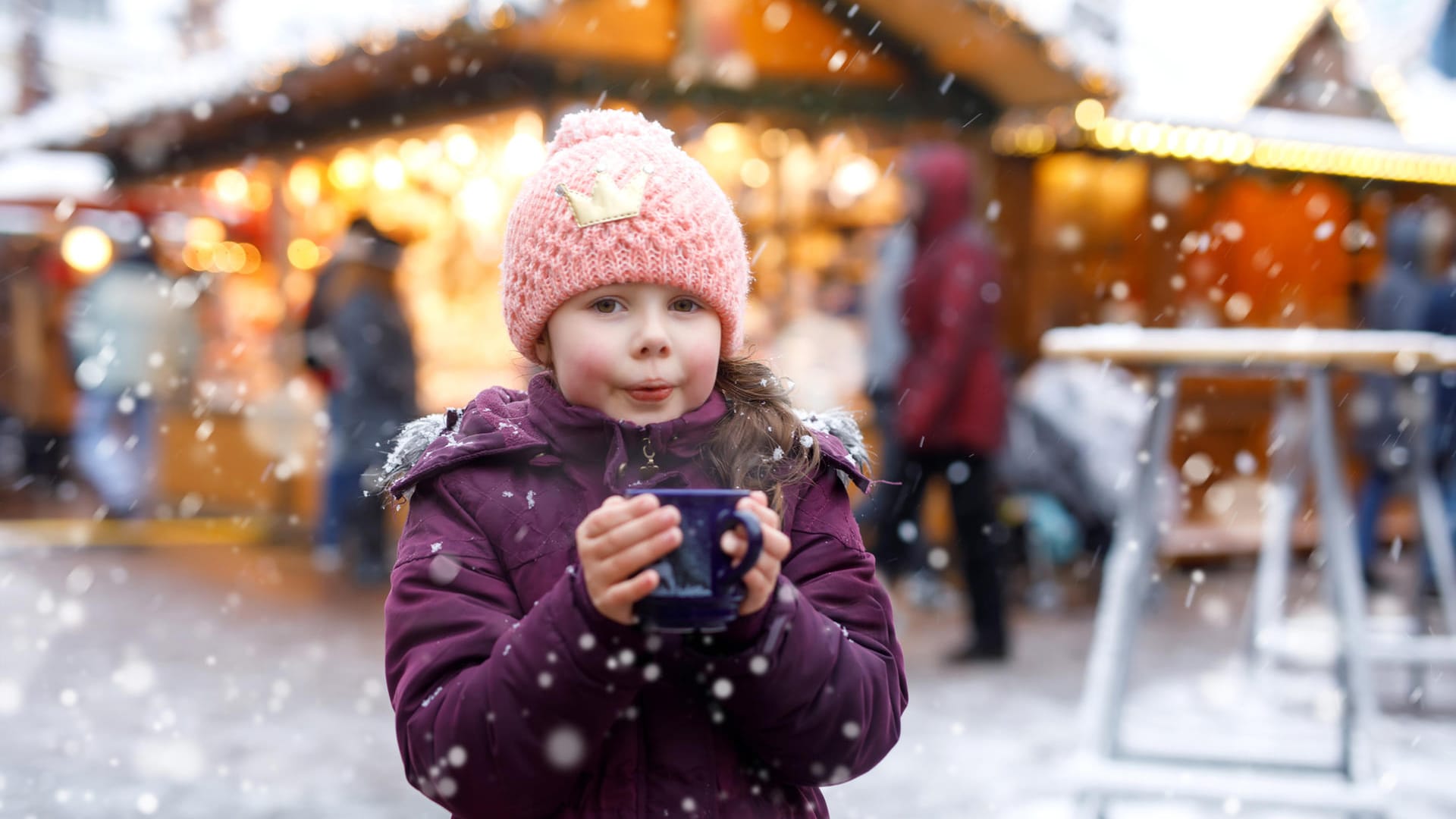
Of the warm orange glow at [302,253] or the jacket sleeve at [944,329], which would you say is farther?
the warm orange glow at [302,253]

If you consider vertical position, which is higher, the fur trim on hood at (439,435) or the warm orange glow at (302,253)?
the warm orange glow at (302,253)

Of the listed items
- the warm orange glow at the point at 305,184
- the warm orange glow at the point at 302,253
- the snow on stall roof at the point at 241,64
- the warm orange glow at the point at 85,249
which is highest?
the snow on stall roof at the point at 241,64

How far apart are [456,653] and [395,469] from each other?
31 cm

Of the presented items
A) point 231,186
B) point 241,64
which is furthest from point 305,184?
point 241,64

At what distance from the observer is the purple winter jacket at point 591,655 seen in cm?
121

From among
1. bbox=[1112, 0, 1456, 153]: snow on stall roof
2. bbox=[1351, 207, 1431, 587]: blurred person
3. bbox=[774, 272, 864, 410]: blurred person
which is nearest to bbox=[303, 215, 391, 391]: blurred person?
bbox=[774, 272, 864, 410]: blurred person

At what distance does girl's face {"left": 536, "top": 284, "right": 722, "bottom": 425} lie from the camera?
1380 millimetres

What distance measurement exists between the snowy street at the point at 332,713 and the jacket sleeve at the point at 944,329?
3.67ft

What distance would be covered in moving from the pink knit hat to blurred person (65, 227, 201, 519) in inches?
339

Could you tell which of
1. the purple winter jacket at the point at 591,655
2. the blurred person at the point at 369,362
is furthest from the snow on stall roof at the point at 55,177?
the purple winter jacket at the point at 591,655

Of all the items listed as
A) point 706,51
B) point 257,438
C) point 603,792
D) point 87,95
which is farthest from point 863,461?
point 87,95

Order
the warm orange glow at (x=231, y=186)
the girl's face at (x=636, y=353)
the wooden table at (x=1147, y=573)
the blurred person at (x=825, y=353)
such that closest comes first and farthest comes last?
the girl's face at (x=636, y=353)
the wooden table at (x=1147, y=573)
the blurred person at (x=825, y=353)
the warm orange glow at (x=231, y=186)

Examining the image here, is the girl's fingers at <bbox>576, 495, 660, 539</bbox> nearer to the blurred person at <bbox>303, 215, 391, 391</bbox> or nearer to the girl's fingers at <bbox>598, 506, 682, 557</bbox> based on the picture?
the girl's fingers at <bbox>598, 506, 682, 557</bbox>

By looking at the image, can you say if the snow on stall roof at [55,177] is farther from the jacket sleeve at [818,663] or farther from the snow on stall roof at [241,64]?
the jacket sleeve at [818,663]
